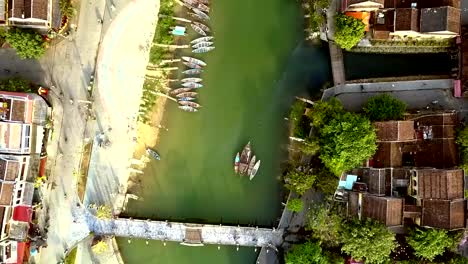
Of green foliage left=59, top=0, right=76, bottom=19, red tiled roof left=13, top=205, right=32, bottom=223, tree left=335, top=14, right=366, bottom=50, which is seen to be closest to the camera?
tree left=335, top=14, right=366, bottom=50

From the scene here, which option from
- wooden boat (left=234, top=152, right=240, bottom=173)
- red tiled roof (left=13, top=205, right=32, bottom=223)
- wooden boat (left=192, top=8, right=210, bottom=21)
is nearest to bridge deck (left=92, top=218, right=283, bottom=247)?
wooden boat (left=234, top=152, right=240, bottom=173)

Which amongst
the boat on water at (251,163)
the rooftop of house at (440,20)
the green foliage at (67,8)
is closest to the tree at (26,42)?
the green foliage at (67,8)

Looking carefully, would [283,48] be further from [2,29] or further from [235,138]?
[2,29]

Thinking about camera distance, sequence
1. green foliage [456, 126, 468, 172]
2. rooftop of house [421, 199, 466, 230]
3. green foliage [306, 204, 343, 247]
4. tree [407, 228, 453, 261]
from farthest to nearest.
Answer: green foliage [306, 204, 343, 247] → green foliage [456, 126, 468, 172] → rooftop of house [421, 199, 466, 230] → tree [407, 228, 453, 261]

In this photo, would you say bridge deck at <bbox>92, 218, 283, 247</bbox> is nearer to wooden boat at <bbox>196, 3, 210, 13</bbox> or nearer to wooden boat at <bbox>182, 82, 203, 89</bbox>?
wooden boat at <bbox>182, 82, 203, 89</bbox>

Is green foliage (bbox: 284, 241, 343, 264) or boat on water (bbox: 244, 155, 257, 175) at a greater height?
boat on water (bbox: 244, 155, 257, 175)

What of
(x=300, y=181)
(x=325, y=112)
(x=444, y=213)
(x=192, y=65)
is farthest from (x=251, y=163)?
(x=444, y=213)

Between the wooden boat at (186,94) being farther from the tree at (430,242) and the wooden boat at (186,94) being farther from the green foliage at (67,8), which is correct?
the tree at (430,242)
